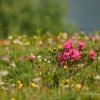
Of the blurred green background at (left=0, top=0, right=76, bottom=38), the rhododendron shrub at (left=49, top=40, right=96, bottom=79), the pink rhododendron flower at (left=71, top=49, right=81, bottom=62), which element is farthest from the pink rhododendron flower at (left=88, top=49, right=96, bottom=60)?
the blurred green background at (left=0, top=0, right=76, bottom=38)

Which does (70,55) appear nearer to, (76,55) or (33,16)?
(76,55)

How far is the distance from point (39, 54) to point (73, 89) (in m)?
3.56

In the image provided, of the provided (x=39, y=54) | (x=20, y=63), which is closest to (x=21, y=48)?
(x=39, y=54)

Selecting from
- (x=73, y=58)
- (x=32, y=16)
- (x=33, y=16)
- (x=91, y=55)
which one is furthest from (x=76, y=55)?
(x=33, y=16)

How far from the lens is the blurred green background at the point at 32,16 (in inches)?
2808

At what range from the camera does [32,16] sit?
76.7 meters

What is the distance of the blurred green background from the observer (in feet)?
234

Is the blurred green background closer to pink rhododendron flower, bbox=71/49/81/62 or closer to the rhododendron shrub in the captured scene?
the rhododendron shrub

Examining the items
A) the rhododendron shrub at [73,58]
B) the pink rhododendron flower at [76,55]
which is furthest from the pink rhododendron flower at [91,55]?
the pink rhododendron flower at [76,55]

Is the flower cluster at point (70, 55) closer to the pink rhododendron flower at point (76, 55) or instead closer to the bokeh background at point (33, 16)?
the pink rhododendron flower at point (76, 55)

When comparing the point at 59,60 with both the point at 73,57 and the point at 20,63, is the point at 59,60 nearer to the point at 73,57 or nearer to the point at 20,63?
the point at 73,57

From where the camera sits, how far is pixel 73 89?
23.6 feet

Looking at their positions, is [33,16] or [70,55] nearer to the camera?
[70,55]

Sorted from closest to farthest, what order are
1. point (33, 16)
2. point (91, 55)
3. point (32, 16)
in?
point (91, 55)
point (32, 16)
point (33, 16)
